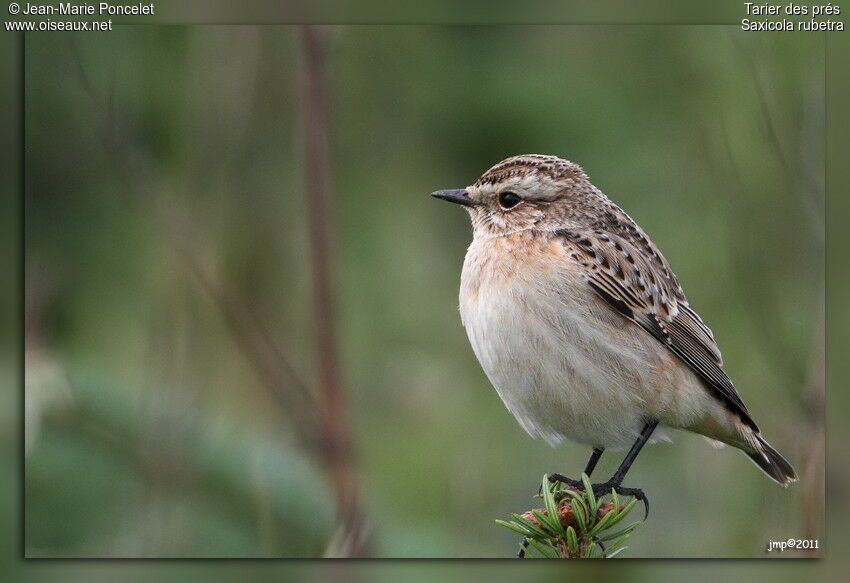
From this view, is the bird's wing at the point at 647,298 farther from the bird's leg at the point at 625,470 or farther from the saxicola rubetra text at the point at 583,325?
the bird's leg at the point at 625,470

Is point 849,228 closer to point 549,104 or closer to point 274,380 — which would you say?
point 549,104

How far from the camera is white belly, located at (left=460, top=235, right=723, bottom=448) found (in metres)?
7.00

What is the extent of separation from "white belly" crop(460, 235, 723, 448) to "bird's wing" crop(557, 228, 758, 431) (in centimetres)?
6

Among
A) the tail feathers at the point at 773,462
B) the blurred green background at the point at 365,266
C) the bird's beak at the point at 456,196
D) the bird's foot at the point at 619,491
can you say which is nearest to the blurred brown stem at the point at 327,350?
the blurred green background at the point at 365,266

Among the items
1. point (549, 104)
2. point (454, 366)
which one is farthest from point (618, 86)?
point (454, 366)

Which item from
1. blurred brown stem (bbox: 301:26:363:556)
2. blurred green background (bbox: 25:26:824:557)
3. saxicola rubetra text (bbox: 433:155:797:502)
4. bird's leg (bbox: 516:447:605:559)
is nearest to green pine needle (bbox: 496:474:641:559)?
bird's leg (bbox: 516:447:605:559)

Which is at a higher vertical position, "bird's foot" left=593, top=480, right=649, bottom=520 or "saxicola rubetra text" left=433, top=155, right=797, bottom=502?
"saxicola rubetra text" left=433, top=155, right=797, bottom=502

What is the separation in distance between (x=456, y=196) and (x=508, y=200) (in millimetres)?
259

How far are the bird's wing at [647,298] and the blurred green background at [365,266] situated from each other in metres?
0.49

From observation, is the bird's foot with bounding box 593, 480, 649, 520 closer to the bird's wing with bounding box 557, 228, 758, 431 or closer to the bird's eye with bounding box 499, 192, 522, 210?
the bird's wing with bounding box 557, 228, 758, 431

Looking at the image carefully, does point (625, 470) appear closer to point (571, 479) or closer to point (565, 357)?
point (571, 479)

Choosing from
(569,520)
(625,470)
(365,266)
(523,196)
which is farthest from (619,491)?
(365,266)

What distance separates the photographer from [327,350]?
22.5 feet

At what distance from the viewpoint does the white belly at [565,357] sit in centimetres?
700
